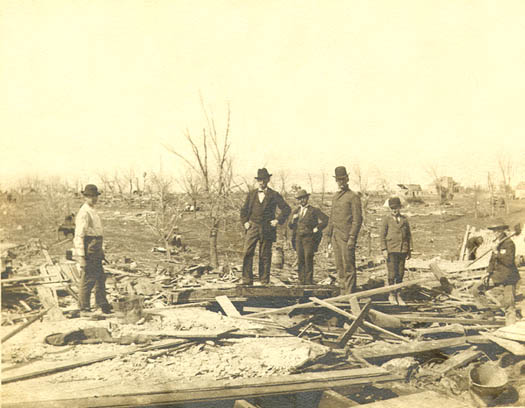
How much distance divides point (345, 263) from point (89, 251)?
8.76ft

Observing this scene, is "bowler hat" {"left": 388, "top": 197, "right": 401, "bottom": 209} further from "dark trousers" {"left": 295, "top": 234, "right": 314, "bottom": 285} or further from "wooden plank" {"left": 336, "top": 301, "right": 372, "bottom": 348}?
"wooden plank" {"left": 336, "top": 301, "right": 372, "bottom": 348}

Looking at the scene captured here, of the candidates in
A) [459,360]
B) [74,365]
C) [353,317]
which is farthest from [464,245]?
[74,365]

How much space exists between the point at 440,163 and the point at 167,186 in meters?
3.10

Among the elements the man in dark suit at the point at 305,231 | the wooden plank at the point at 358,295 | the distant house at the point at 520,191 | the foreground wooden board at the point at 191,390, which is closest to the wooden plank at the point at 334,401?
the foreground wooden board at the point at 191,390

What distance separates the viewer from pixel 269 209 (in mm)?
5598

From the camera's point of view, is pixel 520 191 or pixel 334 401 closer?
pixel 334 401

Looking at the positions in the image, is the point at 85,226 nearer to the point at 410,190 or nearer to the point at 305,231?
the point at 305,231

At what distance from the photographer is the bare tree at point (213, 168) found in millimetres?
5406

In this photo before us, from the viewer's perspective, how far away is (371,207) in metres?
5.82

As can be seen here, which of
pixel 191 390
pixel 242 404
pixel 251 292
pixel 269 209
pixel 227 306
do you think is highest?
pixel 269 209

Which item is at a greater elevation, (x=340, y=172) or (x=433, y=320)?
(x=340, y=172)

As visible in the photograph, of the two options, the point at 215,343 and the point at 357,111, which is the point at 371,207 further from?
the point at 215,343

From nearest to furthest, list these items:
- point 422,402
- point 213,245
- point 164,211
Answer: point 422,402
point 164,211
point 213,245

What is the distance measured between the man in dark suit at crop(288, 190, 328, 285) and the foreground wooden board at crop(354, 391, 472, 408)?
1408 millimetres
